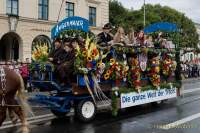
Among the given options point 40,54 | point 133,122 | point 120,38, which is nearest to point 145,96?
point 120,38

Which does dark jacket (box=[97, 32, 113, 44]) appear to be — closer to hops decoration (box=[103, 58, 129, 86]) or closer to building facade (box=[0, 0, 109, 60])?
hops decoration (box=[103, 58, 129, 86])

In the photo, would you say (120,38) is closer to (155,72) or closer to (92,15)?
(155,72)

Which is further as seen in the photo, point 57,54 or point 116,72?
point 116,72

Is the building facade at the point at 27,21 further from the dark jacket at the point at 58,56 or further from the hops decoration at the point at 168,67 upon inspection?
the dark jacket at the point at 58,56

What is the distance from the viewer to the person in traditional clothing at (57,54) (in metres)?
10.8

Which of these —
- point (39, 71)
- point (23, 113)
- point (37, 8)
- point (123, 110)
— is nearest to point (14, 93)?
point (23, 113)

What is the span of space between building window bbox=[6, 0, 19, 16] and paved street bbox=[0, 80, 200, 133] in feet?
52.8

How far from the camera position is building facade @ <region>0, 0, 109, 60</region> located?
27.4 meters

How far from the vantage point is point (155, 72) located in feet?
43.5

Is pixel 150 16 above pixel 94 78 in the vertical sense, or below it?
above

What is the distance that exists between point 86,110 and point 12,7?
18.4 metres

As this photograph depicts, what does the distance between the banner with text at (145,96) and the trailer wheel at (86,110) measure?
1.06m

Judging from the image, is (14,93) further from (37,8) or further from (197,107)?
(37,8)

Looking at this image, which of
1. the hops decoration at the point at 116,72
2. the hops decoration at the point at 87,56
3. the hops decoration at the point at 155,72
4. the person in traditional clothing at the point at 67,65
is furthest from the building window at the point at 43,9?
the hops decoration at the point at 87,56
